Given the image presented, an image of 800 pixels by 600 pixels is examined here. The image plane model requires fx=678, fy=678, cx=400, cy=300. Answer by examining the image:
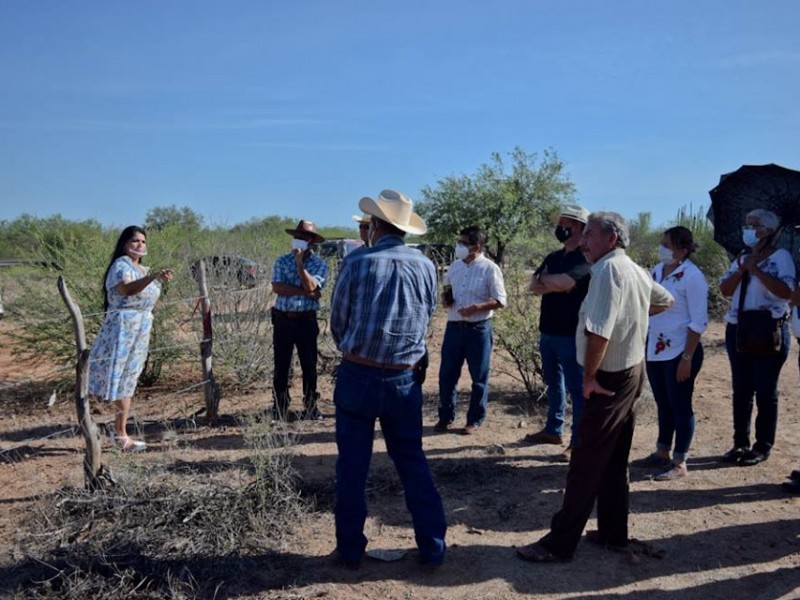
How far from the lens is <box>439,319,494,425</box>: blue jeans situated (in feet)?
20.1

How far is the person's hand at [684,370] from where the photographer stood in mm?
4793

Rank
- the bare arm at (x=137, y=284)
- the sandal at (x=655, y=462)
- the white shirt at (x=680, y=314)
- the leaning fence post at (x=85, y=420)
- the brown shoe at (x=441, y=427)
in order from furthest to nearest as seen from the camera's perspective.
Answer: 1. the brown shoe at (x=441, y=427)
2. the bare arm at (x=137, y=284)
3. the sandal at (x=655, y=462)
4. the white shirt at (x=680, y=314)
5. the leaning fence post at (x=85, y=420)

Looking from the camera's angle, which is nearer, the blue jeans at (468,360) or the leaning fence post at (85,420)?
the leaning fence post at (85,420)

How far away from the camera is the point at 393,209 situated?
3688 mm

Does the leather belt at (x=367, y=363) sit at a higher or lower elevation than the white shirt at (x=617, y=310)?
lower

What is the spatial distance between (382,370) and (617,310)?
1.24 meters

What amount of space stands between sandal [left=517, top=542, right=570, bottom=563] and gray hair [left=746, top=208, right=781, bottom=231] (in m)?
2.84

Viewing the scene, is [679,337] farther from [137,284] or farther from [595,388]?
[137,284]

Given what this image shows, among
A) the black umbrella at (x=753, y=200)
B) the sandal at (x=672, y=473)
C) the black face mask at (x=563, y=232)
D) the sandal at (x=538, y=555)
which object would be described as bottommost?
the sandal at (x=538, y=555)

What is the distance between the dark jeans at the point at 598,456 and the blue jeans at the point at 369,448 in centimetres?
69

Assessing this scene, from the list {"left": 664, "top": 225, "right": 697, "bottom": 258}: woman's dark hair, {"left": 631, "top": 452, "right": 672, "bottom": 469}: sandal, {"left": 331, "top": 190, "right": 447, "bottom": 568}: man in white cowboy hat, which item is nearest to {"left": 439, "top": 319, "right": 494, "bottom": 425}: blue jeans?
{"left": 631, "top": 452, "right": 672, "bottom": 469}: sandal

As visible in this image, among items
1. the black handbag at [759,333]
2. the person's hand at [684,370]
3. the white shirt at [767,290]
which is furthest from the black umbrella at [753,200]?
the person's hand at [684,370]

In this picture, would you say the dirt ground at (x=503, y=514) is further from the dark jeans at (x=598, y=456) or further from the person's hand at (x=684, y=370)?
the person's hand at (x=684, y=370)

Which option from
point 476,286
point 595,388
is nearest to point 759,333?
point 595,388
